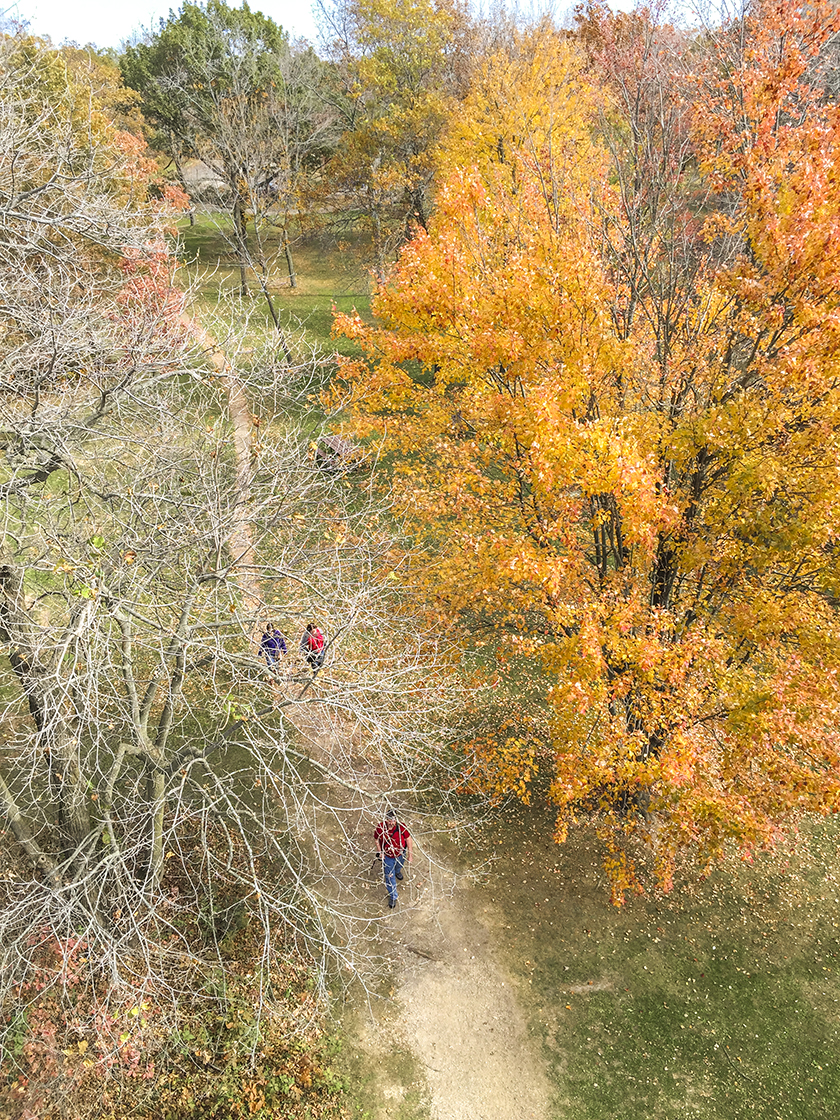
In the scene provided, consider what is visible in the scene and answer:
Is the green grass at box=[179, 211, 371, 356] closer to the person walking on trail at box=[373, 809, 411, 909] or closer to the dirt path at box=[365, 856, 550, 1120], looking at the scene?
the person walking on trail at box=[373, 809, 411, 909]

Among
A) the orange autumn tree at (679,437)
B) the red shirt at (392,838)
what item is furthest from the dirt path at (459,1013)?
the orange autumn tree at (679,437)

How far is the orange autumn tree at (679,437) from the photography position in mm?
8039

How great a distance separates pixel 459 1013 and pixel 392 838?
7.87 ft

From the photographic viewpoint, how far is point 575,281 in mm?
9078

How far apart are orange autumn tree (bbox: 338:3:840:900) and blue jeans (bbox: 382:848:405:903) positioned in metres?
2.17

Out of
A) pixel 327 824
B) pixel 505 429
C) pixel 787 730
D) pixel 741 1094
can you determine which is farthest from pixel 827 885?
pixel 505 429

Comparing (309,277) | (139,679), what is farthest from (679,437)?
(309,277)

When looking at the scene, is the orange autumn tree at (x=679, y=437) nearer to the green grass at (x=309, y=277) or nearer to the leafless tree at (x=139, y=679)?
the leafless tree at (x=139, y=679)

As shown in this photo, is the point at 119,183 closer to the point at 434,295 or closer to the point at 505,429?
A: the point at 434,295

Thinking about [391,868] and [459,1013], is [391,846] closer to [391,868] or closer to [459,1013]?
[391,868]

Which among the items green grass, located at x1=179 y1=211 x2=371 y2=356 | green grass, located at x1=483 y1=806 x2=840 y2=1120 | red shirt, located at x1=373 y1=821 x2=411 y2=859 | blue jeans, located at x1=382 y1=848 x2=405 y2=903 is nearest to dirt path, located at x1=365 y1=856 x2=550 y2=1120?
green grass, located at x1=483 y1=806 x2=840 y2=1120

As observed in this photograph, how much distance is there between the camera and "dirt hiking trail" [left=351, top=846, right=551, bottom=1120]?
841 cm

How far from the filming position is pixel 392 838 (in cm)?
974

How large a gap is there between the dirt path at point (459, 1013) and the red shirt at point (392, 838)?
4.29ft
